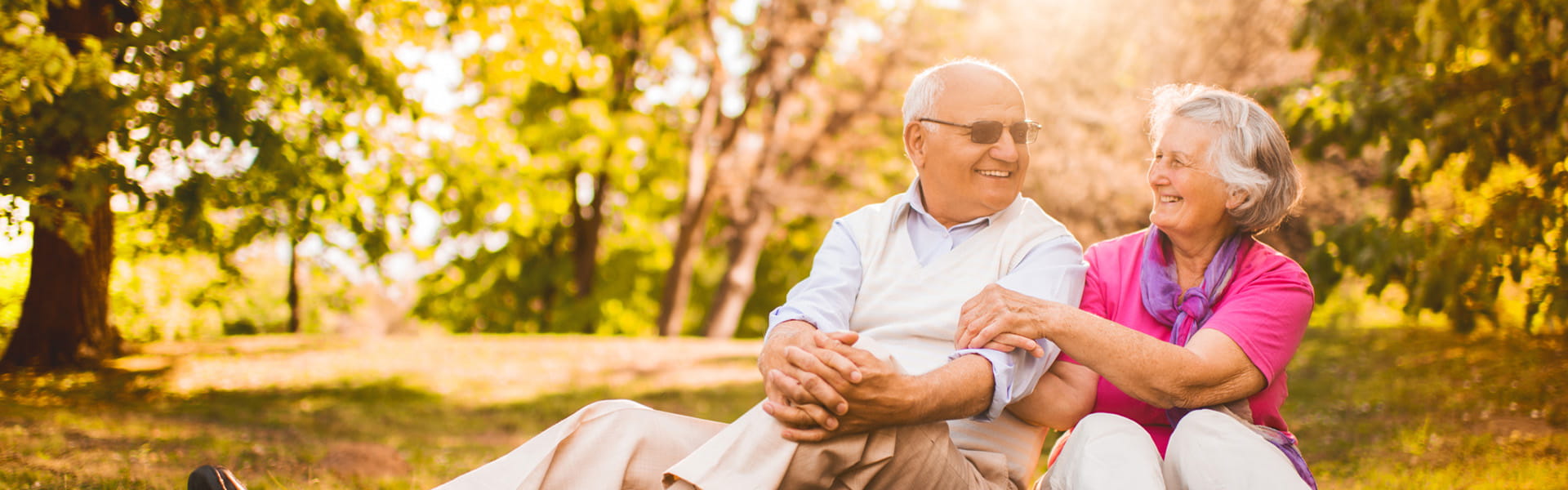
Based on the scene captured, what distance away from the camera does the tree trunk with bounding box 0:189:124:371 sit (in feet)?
24.3

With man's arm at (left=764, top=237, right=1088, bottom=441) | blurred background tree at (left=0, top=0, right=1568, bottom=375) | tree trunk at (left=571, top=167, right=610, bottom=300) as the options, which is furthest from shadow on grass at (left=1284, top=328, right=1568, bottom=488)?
tree trunk at (left=571, top=167, right=610, bottom=300)

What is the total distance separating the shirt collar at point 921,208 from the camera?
3338 millimetres

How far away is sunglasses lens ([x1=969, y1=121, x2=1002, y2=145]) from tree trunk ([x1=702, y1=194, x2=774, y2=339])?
1347 cm

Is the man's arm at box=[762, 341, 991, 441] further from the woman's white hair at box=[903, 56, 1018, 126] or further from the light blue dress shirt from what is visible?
the woman's white hair at box=[903, 56, 1018, 126]

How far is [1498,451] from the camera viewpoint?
5.42m

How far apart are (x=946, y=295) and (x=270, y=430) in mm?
5455

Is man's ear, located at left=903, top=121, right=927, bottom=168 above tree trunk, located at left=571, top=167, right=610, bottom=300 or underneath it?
above

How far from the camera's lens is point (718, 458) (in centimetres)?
266

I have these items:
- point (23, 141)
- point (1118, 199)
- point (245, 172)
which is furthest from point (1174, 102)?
point (1118, 199)

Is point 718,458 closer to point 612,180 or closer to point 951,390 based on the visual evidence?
point 951,390

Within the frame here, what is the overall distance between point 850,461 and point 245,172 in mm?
5870

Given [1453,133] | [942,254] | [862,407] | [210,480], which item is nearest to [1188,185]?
[942,254]

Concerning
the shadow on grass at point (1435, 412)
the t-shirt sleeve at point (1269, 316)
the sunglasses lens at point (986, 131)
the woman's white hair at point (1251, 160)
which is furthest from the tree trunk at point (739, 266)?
the t-shirt sleeve at point (1269, 316)

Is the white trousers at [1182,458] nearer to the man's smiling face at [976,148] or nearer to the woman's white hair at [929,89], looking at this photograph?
the man's smiling face at [976,148]
